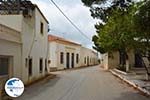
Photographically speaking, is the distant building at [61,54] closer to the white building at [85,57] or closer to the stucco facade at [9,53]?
the white building at [85,57]

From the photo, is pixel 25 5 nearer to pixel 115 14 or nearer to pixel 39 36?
pixel 39 36

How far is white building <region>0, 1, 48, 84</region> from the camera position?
60.2ft

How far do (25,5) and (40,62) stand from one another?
6629mm

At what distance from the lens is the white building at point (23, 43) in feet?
60.2

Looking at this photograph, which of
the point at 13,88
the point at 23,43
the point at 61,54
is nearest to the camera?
the point at 13,88

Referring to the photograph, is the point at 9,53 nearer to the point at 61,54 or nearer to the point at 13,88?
the point at 13,88

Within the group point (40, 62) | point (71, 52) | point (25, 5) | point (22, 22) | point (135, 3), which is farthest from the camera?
point (71, 52)

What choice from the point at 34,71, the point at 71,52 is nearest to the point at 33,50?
the point at 34,71

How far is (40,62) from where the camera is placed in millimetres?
30266

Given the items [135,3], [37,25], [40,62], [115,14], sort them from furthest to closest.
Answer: [40,62]
[37,25]
[135,3]
[115,14]

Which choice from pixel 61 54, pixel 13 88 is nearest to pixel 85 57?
pixel 61 54

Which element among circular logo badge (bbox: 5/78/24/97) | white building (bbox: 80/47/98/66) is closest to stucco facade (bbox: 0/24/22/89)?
circular logo badge (bbox: 5/78/24/97)

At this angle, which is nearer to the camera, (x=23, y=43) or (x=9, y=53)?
(x=9, y=53)

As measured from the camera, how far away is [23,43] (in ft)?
71.3
